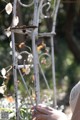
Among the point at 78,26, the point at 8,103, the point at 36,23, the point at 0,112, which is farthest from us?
the point at 78,26

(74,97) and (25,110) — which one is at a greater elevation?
(74,97)

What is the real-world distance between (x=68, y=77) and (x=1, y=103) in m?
6.37

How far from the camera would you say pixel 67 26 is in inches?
395

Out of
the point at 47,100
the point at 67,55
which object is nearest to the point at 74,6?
the point at 67,55

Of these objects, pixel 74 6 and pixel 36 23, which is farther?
pixel 74 6

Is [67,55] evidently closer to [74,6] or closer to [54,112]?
[74,6]

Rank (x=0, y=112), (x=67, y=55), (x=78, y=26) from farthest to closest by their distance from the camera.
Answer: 1. (x=78, y=26)
2. (x=67, y=55)
3. (x=0, y=112)

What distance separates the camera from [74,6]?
1049 cm

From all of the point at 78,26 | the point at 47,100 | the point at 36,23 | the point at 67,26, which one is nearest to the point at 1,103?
the point at 47,100

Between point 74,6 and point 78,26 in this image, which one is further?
point 78,26

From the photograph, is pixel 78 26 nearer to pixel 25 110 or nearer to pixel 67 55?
pixel 67 55

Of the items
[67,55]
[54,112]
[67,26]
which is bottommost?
[67,55]

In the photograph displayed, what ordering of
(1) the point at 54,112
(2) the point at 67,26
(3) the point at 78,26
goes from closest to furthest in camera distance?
(1) the point at 54,112 → (2) the point at 67,26 → (3) the point at 78,26

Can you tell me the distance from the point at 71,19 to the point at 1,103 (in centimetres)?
753
